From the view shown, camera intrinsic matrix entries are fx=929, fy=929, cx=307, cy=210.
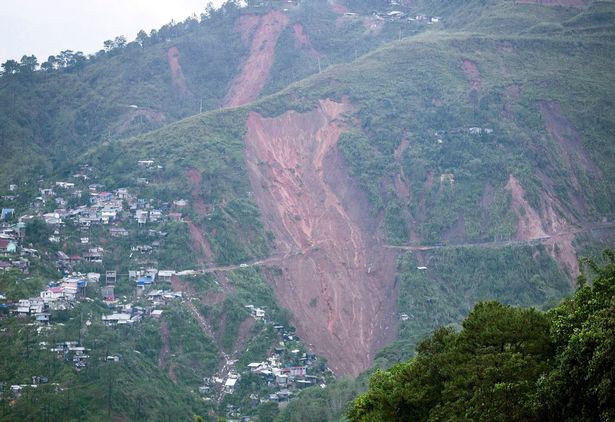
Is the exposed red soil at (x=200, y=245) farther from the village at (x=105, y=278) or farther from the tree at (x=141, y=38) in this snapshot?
the tree at (x=141, y=38)

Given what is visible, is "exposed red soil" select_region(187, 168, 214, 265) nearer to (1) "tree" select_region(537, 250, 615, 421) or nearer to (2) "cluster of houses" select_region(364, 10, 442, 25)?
(1) "tree" select_region(537, 250, 615, 421)

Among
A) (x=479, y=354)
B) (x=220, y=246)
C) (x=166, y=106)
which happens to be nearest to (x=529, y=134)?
(x=220, y=246)

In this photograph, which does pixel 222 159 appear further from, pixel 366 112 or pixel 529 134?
pixel 529 134

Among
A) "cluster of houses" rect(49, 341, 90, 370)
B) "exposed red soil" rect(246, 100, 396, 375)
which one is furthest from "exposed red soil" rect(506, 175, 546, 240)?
"cluster of houses" rect(49, 341, 90, 370)

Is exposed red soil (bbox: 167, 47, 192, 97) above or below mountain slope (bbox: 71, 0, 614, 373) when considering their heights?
above

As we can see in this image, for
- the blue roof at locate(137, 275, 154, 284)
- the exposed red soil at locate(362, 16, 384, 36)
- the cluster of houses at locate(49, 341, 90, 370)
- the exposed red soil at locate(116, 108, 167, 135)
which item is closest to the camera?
the cluster of houses at locate(49, 341, 90, 370)
